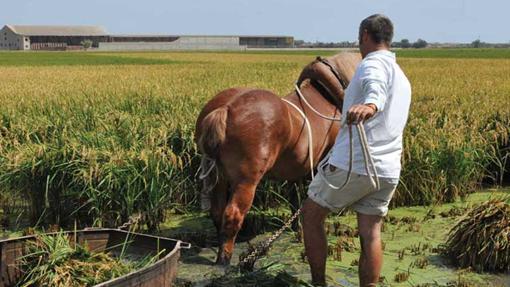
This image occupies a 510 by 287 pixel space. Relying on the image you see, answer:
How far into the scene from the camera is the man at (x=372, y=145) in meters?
3.77

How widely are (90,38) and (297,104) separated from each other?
422 feet

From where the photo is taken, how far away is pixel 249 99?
5289 mm

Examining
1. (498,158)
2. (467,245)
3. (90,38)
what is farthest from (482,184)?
(90,38)

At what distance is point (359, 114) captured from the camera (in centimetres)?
349

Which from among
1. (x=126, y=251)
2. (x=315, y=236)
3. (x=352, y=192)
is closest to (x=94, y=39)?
(x=126, y=251)

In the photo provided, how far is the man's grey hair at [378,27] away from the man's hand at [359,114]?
550 mm

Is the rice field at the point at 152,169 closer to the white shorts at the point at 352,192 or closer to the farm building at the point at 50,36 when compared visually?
the white shorts at the point at 352,192

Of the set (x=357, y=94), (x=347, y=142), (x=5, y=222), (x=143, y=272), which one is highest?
(x=357, y=94)

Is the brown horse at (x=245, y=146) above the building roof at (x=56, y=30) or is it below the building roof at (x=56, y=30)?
below

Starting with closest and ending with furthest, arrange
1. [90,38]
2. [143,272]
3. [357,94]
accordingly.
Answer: [143,272] → [357,94] → [90,38]

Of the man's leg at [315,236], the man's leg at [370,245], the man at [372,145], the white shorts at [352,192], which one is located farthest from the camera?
the man's leg at [315,236]

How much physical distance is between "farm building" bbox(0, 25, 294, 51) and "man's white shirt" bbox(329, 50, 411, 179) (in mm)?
105039

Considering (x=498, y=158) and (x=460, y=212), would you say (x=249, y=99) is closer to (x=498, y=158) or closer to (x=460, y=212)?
(x=460, y=212)

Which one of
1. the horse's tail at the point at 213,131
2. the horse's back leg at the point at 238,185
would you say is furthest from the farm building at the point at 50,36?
the horse's back leg at the point at 238,185
